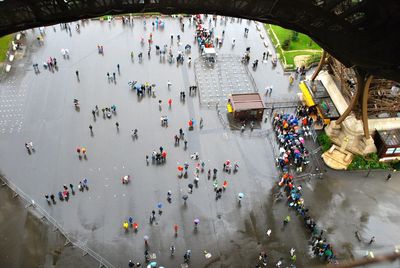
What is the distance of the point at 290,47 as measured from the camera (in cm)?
7075

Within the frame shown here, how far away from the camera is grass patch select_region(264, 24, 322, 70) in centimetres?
6788

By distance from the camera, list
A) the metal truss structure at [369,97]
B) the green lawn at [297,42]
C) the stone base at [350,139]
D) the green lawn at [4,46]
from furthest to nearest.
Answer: the green lawn at [297,42] → the green lawn at [4,46] → the stone base at [350,139] → the metal truss structure at [369,97]

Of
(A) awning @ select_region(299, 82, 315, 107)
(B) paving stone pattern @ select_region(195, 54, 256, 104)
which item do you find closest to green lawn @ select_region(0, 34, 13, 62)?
(B) paving stone pattern @ select_region(195, 54, 256, 104)

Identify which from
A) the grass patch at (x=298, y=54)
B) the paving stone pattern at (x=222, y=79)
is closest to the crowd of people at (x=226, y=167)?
the paving stone pattern at (x=222, y=79)

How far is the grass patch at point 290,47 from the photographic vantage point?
67.9 meters

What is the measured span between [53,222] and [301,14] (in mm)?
33721

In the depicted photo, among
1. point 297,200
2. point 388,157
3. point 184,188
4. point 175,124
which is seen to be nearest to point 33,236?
point 184,188

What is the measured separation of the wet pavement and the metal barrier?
0.41 m

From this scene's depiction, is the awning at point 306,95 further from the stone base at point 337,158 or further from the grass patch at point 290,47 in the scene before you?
the grass patch at point 290,47

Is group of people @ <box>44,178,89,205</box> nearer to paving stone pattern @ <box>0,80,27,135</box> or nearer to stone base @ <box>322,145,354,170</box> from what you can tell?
paving stone pattern @ <box>0,80,27,135</box>

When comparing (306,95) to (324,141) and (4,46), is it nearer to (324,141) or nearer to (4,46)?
(324,141)

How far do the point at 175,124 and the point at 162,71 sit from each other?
485 inches

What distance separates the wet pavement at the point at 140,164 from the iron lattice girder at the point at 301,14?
25563mm

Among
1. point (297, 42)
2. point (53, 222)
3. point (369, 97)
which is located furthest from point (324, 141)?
point (53, 222)
